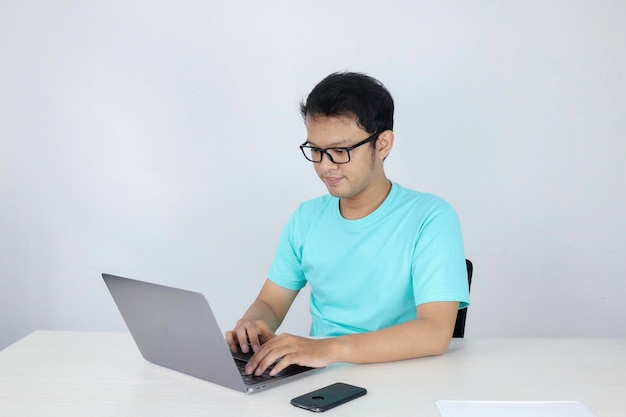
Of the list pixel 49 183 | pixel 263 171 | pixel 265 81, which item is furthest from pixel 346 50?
pixel 49 183

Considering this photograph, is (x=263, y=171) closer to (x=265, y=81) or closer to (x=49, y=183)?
(x=265, y=81)

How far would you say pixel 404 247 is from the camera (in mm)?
2074

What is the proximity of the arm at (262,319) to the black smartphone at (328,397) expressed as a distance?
13.7 inches

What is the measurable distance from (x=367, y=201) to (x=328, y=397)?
83cm

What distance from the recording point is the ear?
6.88 feet

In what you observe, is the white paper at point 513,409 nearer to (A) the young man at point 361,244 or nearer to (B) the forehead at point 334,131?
(A) the young man at point 361,244

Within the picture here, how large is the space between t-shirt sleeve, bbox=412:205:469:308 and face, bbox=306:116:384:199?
0.23m

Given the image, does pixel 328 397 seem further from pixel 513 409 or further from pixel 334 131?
pixel 334 131

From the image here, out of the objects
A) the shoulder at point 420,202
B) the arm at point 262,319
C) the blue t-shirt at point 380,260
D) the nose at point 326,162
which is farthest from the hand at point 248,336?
the shoulder at point 420,202

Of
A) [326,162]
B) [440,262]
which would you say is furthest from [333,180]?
[440,262]

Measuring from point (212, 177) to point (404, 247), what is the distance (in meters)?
1.51

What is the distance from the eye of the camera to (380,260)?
2.10 metres

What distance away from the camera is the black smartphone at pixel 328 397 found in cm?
142

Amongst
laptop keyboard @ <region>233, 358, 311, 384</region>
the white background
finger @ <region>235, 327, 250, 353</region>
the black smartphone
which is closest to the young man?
finger @ <region>235, 327, 250, 353</region>
